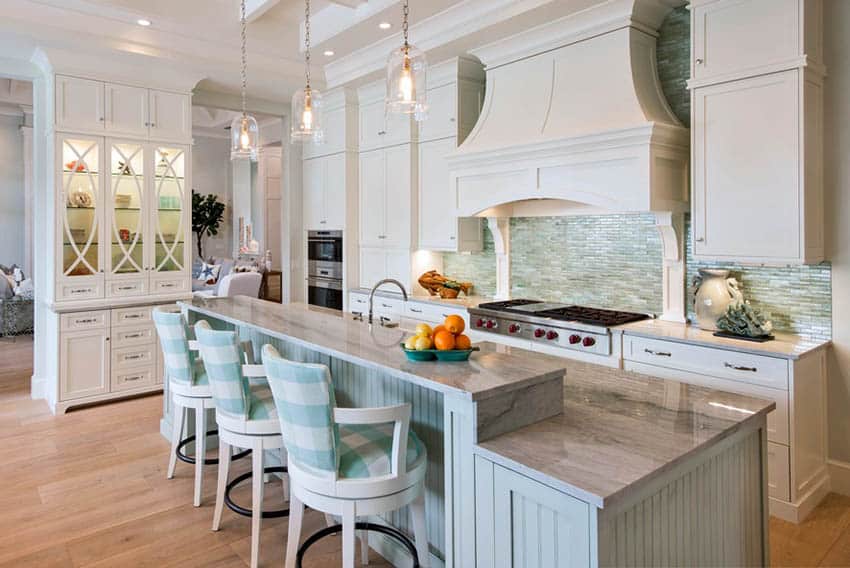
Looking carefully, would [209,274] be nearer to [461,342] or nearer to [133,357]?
[133,357]

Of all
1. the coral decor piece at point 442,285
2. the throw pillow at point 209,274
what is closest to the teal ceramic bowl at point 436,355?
the coral decor piece at point 442,285

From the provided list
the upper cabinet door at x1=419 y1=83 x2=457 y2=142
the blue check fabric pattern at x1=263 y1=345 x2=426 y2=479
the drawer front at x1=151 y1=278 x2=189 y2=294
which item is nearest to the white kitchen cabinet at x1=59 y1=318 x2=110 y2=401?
the drawer front at x1=151 y1=278 x2=189 y2=294

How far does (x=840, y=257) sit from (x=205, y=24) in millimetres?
4815

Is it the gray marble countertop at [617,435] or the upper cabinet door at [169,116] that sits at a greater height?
the upper cabinet door at [169,116]

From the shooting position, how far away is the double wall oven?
5875mm

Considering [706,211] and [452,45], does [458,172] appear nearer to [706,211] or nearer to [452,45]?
[452,45]

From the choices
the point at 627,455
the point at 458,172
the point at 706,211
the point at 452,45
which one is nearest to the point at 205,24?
the point at 452,45

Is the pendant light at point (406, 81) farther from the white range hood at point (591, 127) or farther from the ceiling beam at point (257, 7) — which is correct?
the ceiling beam at point (257, 7)

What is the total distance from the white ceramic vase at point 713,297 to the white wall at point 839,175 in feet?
1.67

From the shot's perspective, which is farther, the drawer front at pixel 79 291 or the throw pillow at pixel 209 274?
the throw pillow at pixel 209 274

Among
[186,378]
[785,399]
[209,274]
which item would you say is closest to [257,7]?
[186,378]

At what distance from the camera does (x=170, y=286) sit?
17.2 feet

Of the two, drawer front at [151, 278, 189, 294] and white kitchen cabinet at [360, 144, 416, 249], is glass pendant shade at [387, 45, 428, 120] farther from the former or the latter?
drawer front at [151, 278, 189, 294]

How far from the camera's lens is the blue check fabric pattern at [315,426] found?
1931 millimetres
